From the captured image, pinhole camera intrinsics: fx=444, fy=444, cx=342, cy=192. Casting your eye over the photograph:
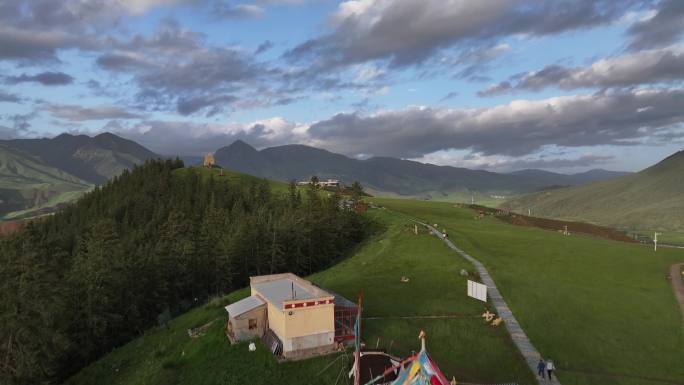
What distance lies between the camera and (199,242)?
78250mm

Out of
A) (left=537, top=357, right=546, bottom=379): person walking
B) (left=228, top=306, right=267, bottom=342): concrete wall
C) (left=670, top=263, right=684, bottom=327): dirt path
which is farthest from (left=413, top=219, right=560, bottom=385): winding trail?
(left=228, top=306, right=267, bottom=342): concrete wall

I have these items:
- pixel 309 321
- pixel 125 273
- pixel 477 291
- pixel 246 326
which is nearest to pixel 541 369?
pixel 477 291

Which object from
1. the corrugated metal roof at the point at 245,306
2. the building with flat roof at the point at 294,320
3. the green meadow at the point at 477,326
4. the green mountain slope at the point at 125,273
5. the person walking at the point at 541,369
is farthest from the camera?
the green mountain slope at the point at 125,273

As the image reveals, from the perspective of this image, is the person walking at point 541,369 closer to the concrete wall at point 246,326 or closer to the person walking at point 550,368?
the person walking at point 550,368

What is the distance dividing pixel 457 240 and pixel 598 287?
29.2 metres

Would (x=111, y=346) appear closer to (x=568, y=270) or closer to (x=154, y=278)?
(x=154, y=278)

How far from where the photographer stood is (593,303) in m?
53.5

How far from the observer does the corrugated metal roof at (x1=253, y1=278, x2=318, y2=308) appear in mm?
40750

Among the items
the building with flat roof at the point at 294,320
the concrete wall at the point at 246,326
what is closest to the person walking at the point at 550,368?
the building with flat roof at the point at 294,320

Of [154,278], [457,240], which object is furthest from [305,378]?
→ [457,240]

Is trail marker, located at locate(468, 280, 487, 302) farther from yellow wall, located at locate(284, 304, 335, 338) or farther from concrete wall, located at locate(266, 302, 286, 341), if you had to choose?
concrete wall, located at locate(266, 302, 286, 341)

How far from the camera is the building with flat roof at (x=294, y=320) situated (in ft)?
121

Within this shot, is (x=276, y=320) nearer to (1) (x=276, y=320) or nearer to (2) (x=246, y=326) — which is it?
(1) (x=276, y=320)

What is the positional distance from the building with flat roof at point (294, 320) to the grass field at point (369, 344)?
4.21ft
